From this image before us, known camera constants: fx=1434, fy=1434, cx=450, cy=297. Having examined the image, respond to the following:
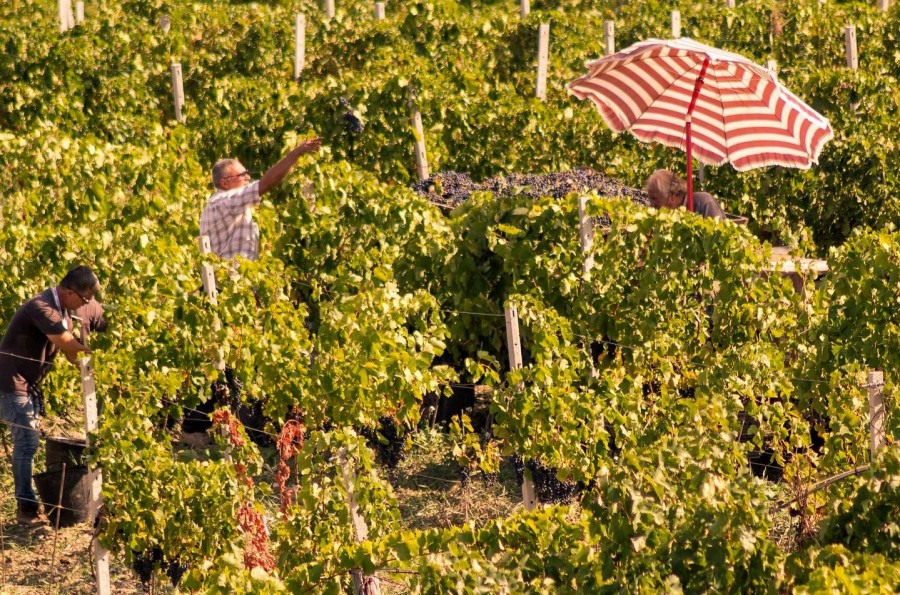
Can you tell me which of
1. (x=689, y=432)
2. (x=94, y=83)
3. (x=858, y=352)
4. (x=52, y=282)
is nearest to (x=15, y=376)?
(x=52, y=282)

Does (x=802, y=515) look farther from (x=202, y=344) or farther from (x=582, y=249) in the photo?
(x=202, y=344)

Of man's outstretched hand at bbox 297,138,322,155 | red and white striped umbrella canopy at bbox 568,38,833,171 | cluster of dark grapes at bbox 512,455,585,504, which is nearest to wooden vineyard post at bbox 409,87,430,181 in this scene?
red and white striped umbrella canopy at bbox 568,38,833,171

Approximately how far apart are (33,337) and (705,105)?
13.5ft

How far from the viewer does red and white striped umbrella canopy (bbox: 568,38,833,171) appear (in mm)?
8156

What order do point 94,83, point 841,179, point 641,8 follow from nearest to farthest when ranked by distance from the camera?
point 841,179
point 94,83
point 641,8

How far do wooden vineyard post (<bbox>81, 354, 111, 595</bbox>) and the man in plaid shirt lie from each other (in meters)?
1.73

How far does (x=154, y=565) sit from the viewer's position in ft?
19.7

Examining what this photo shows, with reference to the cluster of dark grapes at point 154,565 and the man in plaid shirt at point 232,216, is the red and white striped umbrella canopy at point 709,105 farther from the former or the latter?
the cluster of dark grapes at point 154,565

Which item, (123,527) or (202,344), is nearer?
(123,527)

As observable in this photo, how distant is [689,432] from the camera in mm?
4930

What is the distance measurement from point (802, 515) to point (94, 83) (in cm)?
865

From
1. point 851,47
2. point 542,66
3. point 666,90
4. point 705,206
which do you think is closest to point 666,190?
point 705,206

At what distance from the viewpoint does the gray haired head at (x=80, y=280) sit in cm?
661

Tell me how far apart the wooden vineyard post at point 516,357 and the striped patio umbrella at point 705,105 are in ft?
6.71
